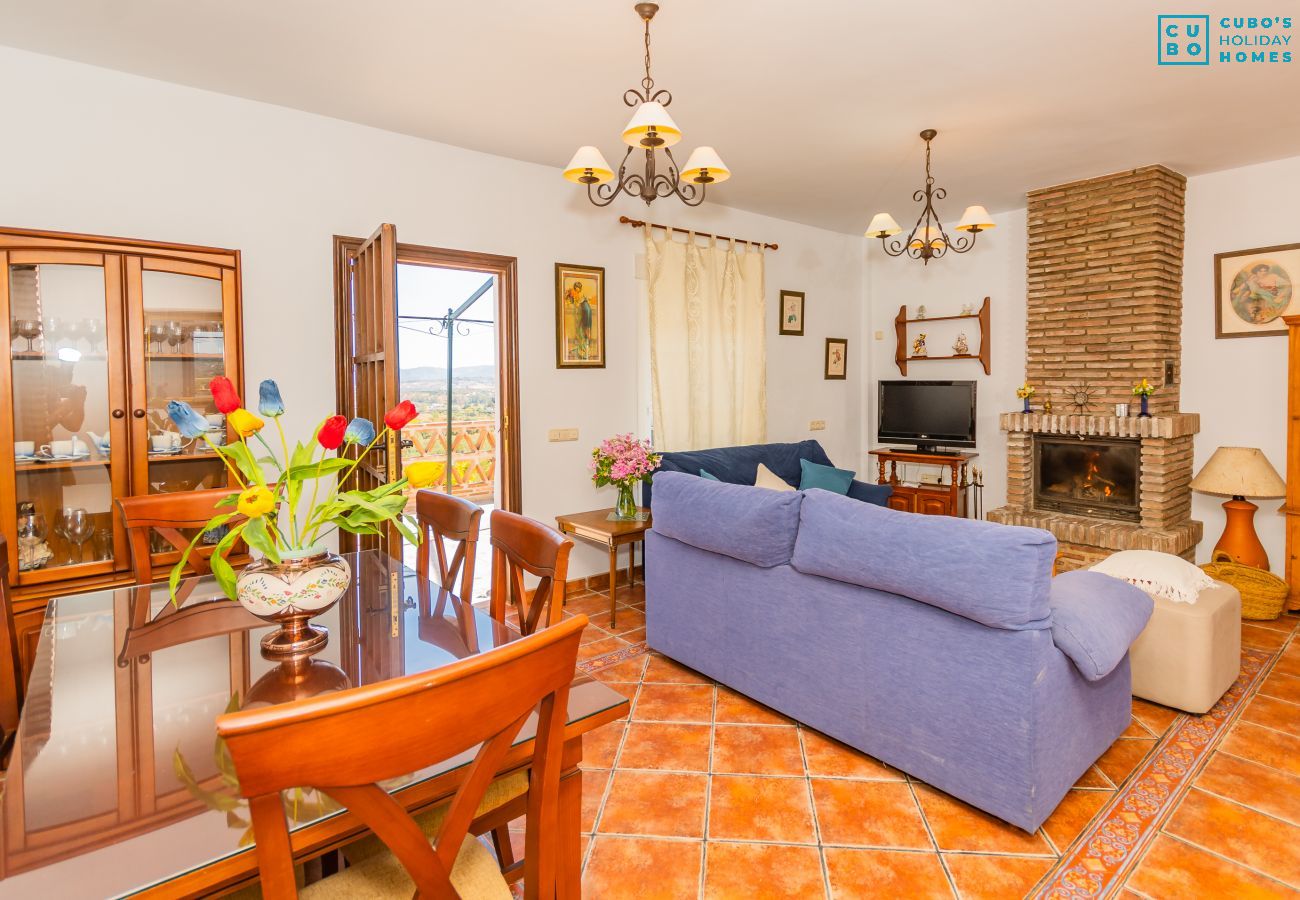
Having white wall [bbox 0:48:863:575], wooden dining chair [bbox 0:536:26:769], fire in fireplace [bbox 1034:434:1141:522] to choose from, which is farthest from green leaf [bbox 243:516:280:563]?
fire in fireplace [bbox 1034:434:1141:522]

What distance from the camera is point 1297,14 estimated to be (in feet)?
8.60

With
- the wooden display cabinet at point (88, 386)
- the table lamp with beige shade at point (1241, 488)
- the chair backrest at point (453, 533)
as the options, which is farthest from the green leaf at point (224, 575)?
the table lamp with beige shade at point (1241, 488)

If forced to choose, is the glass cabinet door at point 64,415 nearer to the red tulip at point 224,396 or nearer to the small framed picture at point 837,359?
the red tulip at point 224,396

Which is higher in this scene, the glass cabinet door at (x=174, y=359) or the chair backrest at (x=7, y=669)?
the glass cabinet door at (x=174, y=359)

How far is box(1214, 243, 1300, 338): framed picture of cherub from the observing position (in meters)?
4.39

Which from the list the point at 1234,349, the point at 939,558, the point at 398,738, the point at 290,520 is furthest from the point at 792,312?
the point at 398,738

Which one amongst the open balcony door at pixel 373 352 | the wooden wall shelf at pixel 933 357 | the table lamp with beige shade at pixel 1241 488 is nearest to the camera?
the open balcony door at pixel 373 352

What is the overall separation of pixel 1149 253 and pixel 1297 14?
2.14 m

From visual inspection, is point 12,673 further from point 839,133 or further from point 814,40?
point 839,133

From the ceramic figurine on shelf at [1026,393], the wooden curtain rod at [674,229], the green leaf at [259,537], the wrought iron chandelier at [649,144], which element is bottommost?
the green leaf at [259,537]

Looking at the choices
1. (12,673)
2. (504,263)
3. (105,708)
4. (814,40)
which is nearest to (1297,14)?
(814,40)

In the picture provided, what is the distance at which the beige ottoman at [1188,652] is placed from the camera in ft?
9.02

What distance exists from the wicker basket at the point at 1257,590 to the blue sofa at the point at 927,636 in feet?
7.23

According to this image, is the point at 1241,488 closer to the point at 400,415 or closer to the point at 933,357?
the point at 933,357
